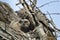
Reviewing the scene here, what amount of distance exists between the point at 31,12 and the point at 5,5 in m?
3.87

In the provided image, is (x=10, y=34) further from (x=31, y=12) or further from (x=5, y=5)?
(x=5, y=5)

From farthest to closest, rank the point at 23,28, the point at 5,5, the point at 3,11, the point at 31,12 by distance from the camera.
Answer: the point at 5,5
the point at 3,11
the point at 23,28
the point at 31,12

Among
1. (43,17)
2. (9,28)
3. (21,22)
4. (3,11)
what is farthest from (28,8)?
(3,11)

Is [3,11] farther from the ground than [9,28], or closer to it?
farther from the ground

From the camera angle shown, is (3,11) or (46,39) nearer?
(46,39)

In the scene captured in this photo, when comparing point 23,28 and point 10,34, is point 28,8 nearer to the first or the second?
point 10,34

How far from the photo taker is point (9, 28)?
219 inches

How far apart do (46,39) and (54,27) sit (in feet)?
1.25

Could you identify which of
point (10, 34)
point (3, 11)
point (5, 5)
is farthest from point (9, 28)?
point (5, 5)

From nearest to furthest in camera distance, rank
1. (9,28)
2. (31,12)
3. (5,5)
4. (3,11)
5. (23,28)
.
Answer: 1. (31,12)
2. (9,28)
3. (23,28)
4. (3,11)
5. (5,5)

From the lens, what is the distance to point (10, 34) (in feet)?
17.8

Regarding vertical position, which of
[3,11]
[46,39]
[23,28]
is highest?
[3,11]

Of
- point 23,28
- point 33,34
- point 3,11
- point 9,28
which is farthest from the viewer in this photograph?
point 3,11

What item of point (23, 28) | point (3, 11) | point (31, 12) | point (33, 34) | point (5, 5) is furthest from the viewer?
point (5, 5)
